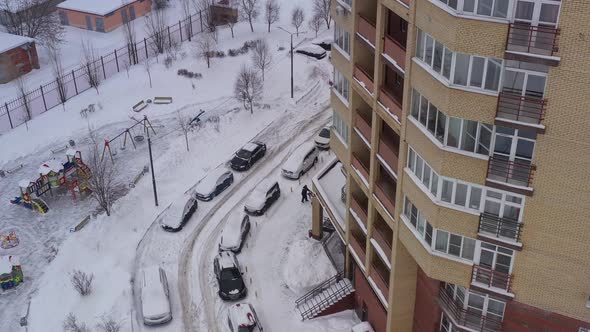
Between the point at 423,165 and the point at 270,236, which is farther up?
the point at 423,165

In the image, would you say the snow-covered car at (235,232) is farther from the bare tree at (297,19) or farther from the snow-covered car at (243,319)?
the bare tree at (297,19)

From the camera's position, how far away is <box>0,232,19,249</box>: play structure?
4516cm

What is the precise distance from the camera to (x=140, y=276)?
41.5m

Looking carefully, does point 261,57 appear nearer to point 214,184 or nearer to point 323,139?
point 323,139

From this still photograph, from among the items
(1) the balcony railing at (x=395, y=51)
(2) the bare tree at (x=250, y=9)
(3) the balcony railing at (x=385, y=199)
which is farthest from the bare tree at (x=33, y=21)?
(1) the balcony railing at (x=395, y=51)

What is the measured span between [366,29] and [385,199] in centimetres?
748

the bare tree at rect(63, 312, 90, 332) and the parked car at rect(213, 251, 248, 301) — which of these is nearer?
the bare tree at rect(63, 312, 90, 332)

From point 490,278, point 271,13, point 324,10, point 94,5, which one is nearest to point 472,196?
point 490,278

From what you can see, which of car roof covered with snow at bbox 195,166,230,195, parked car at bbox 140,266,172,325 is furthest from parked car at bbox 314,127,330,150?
parked car at bbox 140,266,172,325

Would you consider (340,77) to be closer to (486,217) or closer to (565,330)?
(486,217)

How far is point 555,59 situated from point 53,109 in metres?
50.8

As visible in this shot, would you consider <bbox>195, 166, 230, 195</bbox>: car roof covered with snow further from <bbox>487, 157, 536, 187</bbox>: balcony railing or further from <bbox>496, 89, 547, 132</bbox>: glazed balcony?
→ <bbox>496, 89, 547, 132</bbox>: glazed balcony

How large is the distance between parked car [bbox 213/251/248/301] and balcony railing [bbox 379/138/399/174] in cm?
1372

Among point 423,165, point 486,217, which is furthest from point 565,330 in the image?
point 423,165
